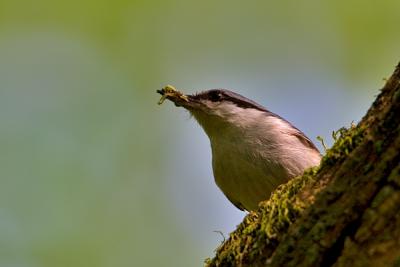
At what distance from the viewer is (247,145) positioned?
220 inches

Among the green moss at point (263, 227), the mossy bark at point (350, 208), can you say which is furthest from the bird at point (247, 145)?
the mossy bark at point (350, 208)

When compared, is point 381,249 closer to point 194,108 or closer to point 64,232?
point 194,108

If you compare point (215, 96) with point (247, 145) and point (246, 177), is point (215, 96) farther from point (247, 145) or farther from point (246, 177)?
point (246, 177)

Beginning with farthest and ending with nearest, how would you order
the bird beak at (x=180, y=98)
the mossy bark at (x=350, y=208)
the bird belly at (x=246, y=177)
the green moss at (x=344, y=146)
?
the bird beak at (x=180, y=98) → the bird belly at (x=246, y=177) → the green moss at (x=344, y=146) → the mossy bark at (x=350, y=208)

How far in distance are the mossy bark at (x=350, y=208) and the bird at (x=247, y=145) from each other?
248cm

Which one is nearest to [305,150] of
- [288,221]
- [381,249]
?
[288,221]

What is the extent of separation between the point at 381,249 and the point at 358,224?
0.40 ft

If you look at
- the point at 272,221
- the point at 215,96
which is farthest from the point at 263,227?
the point at 215,96

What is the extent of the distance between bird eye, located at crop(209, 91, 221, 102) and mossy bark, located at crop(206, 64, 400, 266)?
3.44 metres

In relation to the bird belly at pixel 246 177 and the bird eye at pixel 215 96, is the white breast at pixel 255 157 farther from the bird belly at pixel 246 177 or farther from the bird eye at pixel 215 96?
the bird eye at pixel 215 96

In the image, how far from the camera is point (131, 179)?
8312 millimetres

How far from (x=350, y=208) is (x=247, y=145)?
3.19 metres

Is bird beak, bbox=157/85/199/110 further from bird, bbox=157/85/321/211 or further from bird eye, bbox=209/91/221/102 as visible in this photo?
bird eye, bbox=209/91/221/102

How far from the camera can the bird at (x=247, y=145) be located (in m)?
5.35
